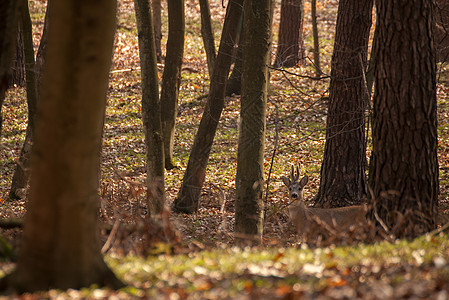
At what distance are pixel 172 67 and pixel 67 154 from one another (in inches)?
387


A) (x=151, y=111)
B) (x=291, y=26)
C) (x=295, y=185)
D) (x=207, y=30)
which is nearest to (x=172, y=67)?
(x=207, y=30)

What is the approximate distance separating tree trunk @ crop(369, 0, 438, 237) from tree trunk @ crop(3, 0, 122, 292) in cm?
363

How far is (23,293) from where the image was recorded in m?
4.21

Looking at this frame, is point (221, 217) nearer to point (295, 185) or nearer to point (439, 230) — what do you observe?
point (295, 185)

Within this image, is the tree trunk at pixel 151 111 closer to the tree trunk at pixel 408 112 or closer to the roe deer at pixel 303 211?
the roe deer at pixel 303 211

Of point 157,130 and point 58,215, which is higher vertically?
point 157,130

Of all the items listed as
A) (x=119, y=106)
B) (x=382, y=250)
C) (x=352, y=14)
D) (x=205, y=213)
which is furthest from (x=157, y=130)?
(x=119, y=106)

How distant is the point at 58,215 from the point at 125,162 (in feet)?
35.6

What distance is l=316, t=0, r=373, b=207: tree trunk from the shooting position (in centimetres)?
1070

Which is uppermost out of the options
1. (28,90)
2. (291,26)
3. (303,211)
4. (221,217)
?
(291,26)

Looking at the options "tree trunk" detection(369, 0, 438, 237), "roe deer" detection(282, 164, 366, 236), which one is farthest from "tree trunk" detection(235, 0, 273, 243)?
"tree trunk" detection(369, 0, 438, 237)

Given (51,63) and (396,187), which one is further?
(396,187)

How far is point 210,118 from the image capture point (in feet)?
39.6

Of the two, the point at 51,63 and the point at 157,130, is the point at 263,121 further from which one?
the point at 51,63
